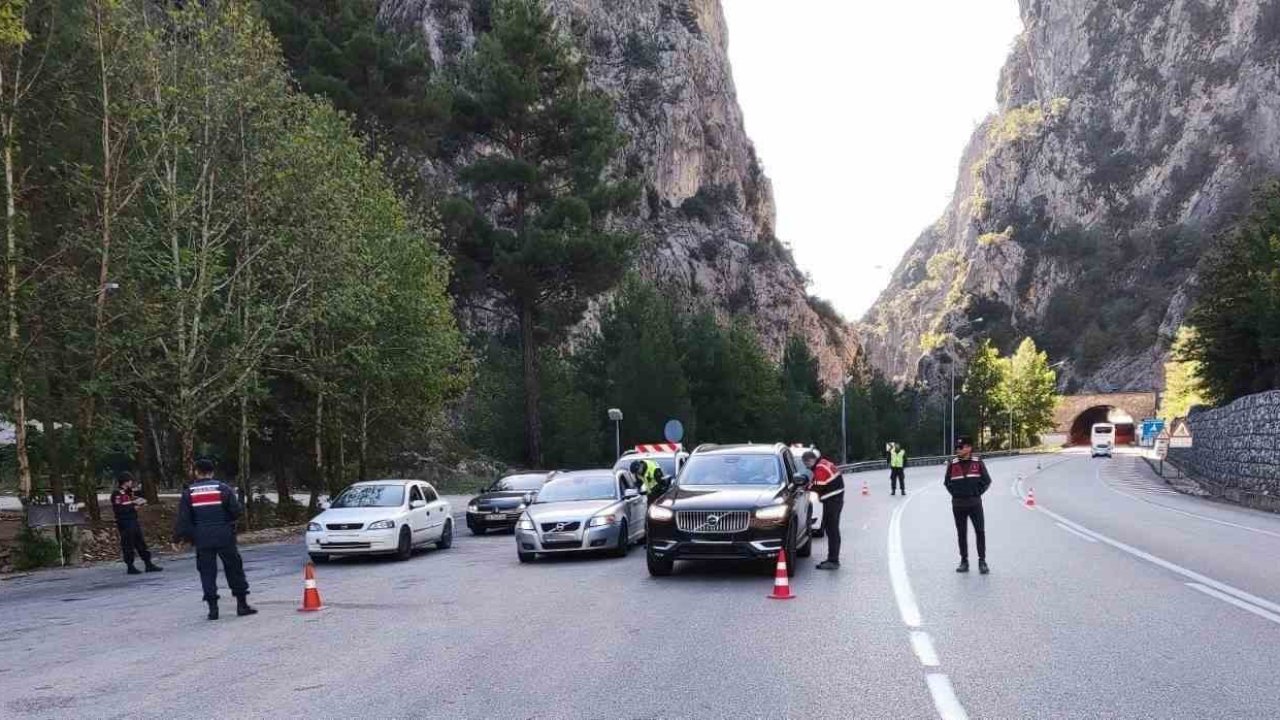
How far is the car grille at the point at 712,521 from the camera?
42.3 ft

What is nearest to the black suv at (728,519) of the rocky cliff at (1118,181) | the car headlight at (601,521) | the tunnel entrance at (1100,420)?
the car headlight at (601,521)

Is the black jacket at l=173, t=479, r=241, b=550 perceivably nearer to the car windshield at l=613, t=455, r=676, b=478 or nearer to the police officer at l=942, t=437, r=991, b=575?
the police officer at l=942, t=437, r=991, b=575

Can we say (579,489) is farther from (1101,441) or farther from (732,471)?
(1101,441)

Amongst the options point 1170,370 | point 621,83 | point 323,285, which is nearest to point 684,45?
point 621,83

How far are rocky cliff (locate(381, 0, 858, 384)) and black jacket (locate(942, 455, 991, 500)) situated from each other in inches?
2792

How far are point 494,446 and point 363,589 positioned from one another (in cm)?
3442

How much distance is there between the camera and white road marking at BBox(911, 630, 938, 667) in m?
7.73

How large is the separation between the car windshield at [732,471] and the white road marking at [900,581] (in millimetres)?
2041

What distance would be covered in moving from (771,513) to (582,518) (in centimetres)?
432

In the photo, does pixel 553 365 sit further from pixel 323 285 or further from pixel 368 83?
pixel 323 285

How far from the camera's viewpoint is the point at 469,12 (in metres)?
82.2

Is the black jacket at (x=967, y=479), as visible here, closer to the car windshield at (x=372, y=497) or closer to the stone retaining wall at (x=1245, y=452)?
the car windshield at (x=372, y=497)

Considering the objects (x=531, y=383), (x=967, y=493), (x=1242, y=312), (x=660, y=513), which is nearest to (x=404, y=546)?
(x=660, y=513)

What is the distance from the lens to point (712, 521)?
13.0 meters
